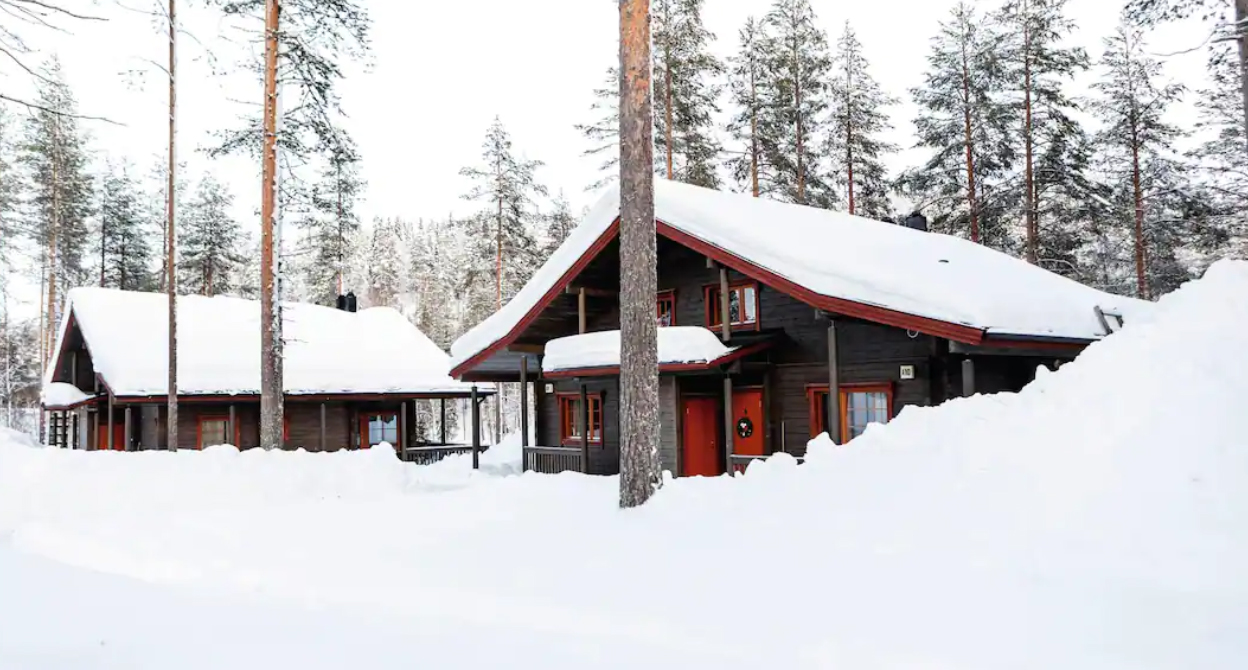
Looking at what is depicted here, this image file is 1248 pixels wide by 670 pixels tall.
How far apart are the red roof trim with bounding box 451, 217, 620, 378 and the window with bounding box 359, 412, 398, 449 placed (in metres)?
7.54

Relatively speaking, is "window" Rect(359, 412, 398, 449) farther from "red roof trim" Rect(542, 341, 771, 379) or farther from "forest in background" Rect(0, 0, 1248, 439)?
"red roof trim" Rect(542, 341, 771, 379)

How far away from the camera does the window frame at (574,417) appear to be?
54.4ft

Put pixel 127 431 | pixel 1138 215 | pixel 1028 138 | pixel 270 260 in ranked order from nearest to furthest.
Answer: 1. pixel 270 260
2. pixel 127 431
3. pixel 1028 138
4. pixel 1138 215

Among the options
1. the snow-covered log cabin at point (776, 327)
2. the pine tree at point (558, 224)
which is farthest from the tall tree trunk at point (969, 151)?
the pine tree at point (558, 224)

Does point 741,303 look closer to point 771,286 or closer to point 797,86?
point 771,286

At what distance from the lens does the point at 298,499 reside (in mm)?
11812

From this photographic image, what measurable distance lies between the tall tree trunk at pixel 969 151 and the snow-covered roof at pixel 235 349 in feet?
55.5

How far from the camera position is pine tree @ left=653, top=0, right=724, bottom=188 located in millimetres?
23031

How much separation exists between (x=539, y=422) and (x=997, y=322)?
1089cm

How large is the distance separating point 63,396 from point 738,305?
67.1ft

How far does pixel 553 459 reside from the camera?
17.0 metres

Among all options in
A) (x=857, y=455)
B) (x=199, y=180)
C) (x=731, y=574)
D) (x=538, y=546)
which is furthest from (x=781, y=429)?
(x=199, y=180)

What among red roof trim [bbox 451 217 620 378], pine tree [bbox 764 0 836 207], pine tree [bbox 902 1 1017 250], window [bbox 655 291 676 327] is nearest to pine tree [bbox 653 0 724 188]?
pine tree [bbox 764 0 836 207]

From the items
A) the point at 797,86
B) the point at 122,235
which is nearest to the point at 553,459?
the point at 797,86
